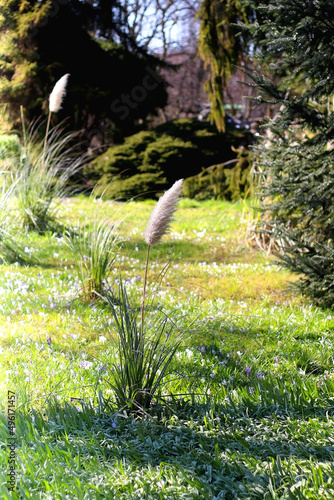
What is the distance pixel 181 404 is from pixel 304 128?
254 centimetres

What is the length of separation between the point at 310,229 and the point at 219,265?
1533mm

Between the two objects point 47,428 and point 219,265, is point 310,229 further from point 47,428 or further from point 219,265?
point 47,428

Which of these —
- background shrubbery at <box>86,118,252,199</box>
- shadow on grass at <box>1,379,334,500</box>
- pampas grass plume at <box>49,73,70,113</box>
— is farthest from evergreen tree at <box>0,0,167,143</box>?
A: shadow on grass at <box>1,379,334,500</box>

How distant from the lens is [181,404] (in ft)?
7.80

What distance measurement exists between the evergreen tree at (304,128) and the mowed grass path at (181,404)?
39 cm

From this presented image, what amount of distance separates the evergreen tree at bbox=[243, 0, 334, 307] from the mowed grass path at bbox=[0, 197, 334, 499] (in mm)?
391

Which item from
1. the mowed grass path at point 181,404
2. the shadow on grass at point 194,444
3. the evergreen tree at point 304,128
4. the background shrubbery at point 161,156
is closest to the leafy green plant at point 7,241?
the mowed grass path at point 181,404

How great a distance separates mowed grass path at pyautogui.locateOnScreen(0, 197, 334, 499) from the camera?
1.81 metres

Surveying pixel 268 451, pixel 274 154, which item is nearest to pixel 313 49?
pixel 274 154

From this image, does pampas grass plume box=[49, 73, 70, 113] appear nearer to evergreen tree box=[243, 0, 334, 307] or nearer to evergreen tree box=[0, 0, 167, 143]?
evergreen tree box=[0, 0, 167, 143]

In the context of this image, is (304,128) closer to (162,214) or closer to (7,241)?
(162,214)

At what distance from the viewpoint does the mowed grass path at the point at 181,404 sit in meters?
1.81

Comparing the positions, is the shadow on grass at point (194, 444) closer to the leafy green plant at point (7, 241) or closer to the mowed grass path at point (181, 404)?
the mowed grass path at point (181, 404)

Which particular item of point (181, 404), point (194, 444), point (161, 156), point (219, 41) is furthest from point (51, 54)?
point (161, 156)
